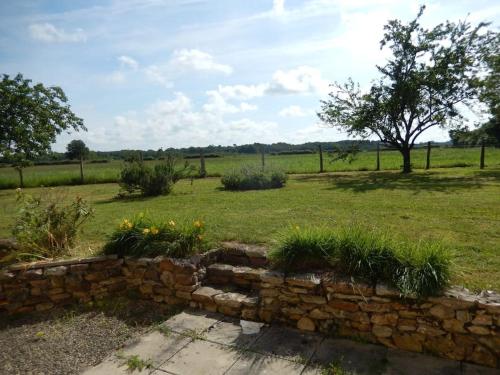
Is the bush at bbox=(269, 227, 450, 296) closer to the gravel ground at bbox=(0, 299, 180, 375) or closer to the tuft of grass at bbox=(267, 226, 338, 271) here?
the tuft of grass at bbox=(267, 226, 338, 271)

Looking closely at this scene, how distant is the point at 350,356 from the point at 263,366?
70cm

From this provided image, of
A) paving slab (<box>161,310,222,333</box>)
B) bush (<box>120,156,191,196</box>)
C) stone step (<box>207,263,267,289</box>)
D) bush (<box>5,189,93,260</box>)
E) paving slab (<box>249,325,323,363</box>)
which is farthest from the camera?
bush (<box>120,156,191,196</box>)

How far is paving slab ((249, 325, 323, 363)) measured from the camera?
277 centimetres

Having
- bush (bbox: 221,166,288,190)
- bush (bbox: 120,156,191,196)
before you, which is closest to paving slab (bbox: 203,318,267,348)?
bush (bbox: 120,156,191,196)

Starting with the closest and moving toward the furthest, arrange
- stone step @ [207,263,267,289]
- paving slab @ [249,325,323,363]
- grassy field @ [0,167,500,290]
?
paving slab @ [249,325,323,363]
stone step @ [207,263,267,289]
grassy field @ [0,167,500,290]

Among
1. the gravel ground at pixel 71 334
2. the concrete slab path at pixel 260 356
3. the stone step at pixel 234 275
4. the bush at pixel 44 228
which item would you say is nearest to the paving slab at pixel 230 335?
the concrete slab path at pixel 260 356

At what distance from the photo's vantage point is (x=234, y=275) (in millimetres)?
3877

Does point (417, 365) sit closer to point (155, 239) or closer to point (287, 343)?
point (287, 343)

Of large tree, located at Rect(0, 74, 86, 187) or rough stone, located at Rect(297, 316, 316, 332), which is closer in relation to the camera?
rough stone, located at Rect(297, 316, 316, 332)

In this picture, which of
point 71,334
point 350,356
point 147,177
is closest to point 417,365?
point 350,356

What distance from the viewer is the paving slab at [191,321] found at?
→ 326cm

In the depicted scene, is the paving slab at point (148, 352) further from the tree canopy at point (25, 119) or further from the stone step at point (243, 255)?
the tree canopy at point (25, 119)

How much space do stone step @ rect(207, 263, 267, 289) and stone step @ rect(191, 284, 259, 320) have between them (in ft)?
0.31

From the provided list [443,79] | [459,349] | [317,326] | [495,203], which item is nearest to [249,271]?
[317,326]
